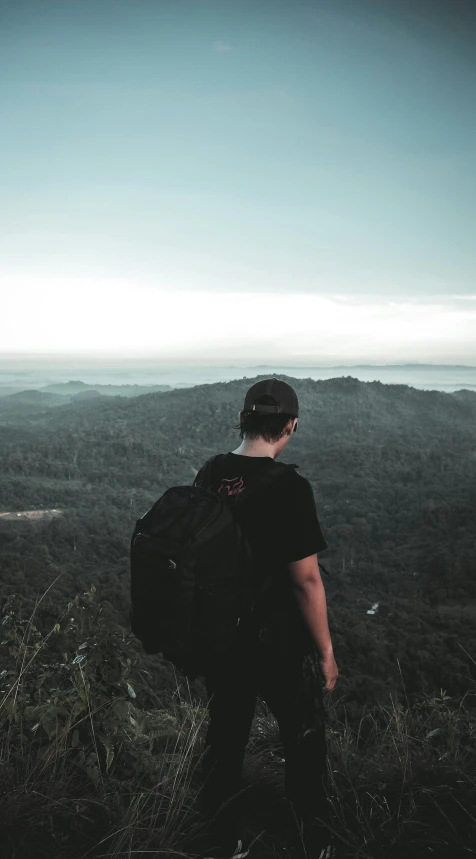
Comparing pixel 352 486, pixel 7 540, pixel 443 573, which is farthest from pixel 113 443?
pixel 443 573

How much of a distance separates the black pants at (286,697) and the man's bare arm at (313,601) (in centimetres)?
4

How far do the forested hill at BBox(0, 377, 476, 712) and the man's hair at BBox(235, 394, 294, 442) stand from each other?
3.6 inches

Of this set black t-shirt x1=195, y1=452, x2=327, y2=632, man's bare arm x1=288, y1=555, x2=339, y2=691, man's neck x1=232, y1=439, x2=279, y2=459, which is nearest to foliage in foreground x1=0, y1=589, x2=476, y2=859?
man's bare arm x1=288, y1=555, x2=339, y2=691

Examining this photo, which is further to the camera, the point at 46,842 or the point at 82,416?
the point at 82,416

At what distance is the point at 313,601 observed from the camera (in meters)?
1.53

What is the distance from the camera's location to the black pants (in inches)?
62.1

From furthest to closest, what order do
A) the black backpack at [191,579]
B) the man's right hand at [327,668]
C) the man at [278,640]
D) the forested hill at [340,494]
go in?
the forested hill at [340,494]
the man's right hand at [327,668]
the man at [278,640]
the black backpack at [191,579]

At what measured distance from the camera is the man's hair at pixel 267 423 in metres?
1.63

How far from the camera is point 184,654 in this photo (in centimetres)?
143

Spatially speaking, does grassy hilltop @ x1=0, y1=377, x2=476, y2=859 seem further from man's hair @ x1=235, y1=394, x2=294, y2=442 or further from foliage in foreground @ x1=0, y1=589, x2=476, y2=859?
man's hair @ x1=235, y1=394, x2=294, y2=442

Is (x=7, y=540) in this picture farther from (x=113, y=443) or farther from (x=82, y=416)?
(x=82, y=416)

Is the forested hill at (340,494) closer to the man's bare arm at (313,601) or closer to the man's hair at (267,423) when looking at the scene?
the man's hair at (267,423)

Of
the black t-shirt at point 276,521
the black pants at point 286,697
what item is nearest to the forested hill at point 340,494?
the black t-shirt at point 276,521

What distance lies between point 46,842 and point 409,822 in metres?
1.21
